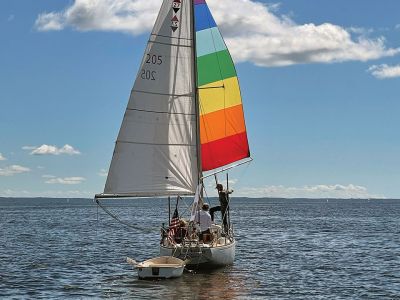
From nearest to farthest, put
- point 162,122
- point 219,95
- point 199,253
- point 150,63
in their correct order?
1. point 199,253
2. point 162,122
3. point 150,63
4. point 219,95

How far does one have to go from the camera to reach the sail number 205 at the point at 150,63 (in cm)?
3041

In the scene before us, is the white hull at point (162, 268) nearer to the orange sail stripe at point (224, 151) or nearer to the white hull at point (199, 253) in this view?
the white hull at point (199, 253)

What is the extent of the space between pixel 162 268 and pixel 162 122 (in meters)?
6.66

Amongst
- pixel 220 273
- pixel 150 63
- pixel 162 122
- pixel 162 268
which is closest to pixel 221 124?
pixel 162 122

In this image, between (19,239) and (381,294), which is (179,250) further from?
(19,239)

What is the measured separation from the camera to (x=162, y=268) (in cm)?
2794

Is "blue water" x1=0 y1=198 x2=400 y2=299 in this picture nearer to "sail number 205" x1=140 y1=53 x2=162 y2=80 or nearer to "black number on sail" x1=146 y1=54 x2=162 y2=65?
"sail number 205" x1=140 y1=53 x2=162 y2=80

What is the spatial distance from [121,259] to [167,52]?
45.5 feet

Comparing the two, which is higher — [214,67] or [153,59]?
[214,67]

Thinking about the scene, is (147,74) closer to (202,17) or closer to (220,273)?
(202,17)

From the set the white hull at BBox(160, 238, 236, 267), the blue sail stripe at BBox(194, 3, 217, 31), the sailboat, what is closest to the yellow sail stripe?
the sailboat

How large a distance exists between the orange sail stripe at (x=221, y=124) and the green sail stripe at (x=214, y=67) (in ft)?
5.39

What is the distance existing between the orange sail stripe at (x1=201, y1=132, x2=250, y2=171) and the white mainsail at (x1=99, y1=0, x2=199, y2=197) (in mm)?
1946

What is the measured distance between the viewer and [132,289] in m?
27.1
